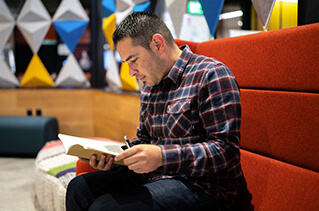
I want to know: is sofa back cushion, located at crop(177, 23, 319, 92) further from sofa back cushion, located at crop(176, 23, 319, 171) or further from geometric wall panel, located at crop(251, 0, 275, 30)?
geometric wall panel, located at crop(251, 0, 275, 30)

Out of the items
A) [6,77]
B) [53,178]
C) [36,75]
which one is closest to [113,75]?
[36,75]

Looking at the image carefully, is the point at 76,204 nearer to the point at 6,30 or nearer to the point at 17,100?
the point at 17,100

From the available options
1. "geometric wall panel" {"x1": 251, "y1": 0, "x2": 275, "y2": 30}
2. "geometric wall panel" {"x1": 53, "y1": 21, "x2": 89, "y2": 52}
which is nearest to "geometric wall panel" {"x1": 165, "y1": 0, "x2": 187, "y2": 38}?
"geometric wall panel" {"x1": 251, "y1": 0, "x2": 275, "y2": 30}

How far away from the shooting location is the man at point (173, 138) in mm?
1104

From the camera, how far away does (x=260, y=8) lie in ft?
5.40

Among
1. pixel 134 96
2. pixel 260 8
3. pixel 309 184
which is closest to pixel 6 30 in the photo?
pixel 134 96

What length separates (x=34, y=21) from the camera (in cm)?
424

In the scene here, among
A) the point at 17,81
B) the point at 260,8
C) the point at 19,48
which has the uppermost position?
the point at 260,8

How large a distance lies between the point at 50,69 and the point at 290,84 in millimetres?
3780

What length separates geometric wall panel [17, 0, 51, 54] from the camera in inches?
166

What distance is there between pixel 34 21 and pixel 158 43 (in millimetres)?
3438

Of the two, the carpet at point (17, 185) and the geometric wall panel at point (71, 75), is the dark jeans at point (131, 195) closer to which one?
the carpet at point (17, 185)

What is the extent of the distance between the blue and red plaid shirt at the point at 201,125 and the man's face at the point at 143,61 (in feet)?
0.16

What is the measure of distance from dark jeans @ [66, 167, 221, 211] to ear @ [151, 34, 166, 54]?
0.52 metres
